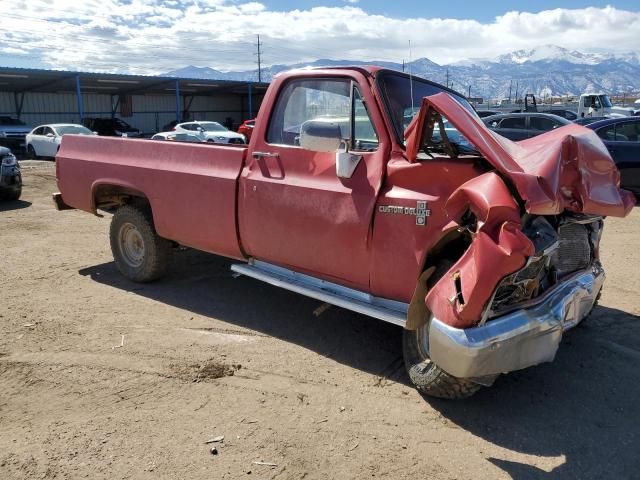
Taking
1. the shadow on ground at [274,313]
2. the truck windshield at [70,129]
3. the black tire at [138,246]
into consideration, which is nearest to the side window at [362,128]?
the shadow on ground at [274,313]

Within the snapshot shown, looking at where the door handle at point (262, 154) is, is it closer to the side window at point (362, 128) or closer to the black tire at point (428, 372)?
the side window at point (362, 128)

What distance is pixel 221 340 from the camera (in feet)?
Result: 14.6

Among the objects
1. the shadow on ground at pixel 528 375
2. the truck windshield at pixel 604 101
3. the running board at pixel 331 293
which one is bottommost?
the shadow on ground at pixel 528 375

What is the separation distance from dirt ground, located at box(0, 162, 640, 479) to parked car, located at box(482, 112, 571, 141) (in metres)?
8.46

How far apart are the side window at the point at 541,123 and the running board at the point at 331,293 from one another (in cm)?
1096

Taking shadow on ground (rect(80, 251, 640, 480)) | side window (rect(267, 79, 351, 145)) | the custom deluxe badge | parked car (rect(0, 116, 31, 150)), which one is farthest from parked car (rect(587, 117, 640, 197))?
parked car (rect(0, 116, 31, 150))

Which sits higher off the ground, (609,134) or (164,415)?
(609,134)

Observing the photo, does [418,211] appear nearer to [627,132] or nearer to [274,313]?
[274,313]

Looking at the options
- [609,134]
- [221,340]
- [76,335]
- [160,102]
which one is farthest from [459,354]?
[160,102]

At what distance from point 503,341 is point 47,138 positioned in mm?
23559

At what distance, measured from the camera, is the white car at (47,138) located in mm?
22328

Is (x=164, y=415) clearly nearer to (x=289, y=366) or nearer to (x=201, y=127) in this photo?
(x=289, y=366)

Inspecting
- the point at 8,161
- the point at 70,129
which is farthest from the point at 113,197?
the point at 70,129

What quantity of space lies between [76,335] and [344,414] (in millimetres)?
2426
